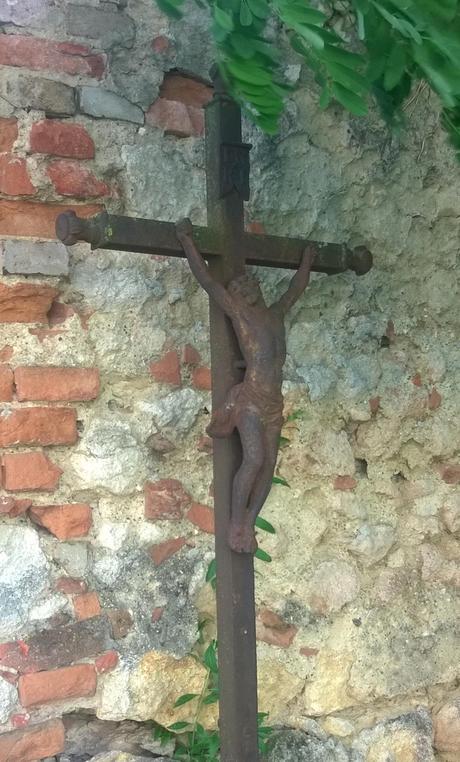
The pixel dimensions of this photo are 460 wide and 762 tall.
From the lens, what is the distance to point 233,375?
5.41ft

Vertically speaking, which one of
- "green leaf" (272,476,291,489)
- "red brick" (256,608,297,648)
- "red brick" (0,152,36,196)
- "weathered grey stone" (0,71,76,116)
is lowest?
"red brick" (256,608,297,648)

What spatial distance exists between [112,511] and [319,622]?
0.56 m

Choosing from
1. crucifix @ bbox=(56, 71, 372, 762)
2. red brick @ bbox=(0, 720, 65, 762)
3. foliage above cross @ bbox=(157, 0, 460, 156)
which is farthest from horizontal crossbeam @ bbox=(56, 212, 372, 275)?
red brick @ bbox=(0, 720, 65, 762)

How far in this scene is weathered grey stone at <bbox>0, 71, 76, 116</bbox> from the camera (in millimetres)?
1827

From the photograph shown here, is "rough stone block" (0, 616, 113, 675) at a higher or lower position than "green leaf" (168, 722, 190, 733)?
higher

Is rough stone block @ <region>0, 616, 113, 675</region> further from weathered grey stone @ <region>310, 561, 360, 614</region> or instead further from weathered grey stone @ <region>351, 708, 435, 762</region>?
weathered grey stone @ <region>351, 708, 435, 762</region>

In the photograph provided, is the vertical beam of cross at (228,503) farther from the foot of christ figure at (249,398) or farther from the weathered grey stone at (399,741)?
the weathered grey stone at (399,741)

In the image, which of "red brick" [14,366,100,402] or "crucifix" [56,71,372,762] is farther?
"red brick" [14,366,100,402]

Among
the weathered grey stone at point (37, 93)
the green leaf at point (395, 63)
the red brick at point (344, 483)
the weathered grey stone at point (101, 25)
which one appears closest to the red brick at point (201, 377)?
the red brick at point (344, 483)

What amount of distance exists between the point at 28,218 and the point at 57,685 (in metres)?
0.92

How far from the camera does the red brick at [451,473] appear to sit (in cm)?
228

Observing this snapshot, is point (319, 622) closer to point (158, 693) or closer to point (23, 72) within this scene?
point (158, 693)

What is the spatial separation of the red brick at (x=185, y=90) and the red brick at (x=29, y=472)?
82cm

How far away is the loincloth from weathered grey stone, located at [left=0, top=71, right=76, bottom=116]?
704 mm
